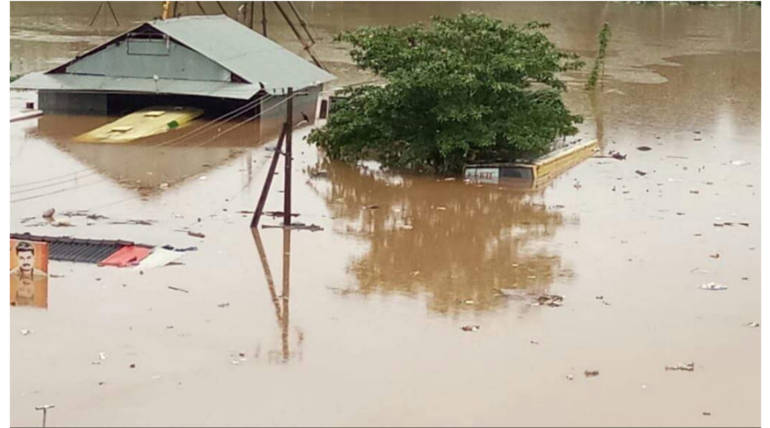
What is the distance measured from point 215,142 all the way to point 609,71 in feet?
46.7

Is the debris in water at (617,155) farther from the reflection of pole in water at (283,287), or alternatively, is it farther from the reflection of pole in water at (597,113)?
the reflection of pole in water at (283,287)

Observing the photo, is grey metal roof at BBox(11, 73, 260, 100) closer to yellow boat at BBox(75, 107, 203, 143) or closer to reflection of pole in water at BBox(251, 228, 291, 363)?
yellow boat at BBox(75, 107, 203, 143)

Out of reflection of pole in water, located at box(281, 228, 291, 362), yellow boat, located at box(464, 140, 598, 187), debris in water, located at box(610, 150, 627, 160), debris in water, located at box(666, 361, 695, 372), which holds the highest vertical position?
debris in water, located at box(610, 150, 627, 160)

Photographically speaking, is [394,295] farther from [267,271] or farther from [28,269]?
[28,269]

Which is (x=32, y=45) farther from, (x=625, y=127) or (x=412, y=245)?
(x=412, y=245)

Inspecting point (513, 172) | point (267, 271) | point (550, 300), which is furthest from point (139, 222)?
point (513, 172)

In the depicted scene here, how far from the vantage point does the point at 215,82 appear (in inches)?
882

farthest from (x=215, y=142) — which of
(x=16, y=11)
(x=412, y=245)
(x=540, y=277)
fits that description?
(x=16, y=11)

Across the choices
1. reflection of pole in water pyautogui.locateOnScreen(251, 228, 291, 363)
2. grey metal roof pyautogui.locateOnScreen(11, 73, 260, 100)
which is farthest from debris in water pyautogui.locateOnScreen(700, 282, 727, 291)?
grey metal roof pyautogui.locateOnScreen(11, 73, 260, 100)

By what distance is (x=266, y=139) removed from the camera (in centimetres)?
2169

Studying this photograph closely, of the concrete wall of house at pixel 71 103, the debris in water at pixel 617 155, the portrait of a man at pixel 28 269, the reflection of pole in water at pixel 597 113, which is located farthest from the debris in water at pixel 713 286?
the concrete wall of house at pixel 71 103

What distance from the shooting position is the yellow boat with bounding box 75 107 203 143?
2088 cm

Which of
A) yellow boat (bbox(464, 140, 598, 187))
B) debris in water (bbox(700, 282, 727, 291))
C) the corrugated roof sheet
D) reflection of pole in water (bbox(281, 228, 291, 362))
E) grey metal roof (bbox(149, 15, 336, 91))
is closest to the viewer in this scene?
reflection of pole in water (bbox(281, 228, 291, 362))

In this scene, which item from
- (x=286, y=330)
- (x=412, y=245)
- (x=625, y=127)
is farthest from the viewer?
(x=625, y=127)
